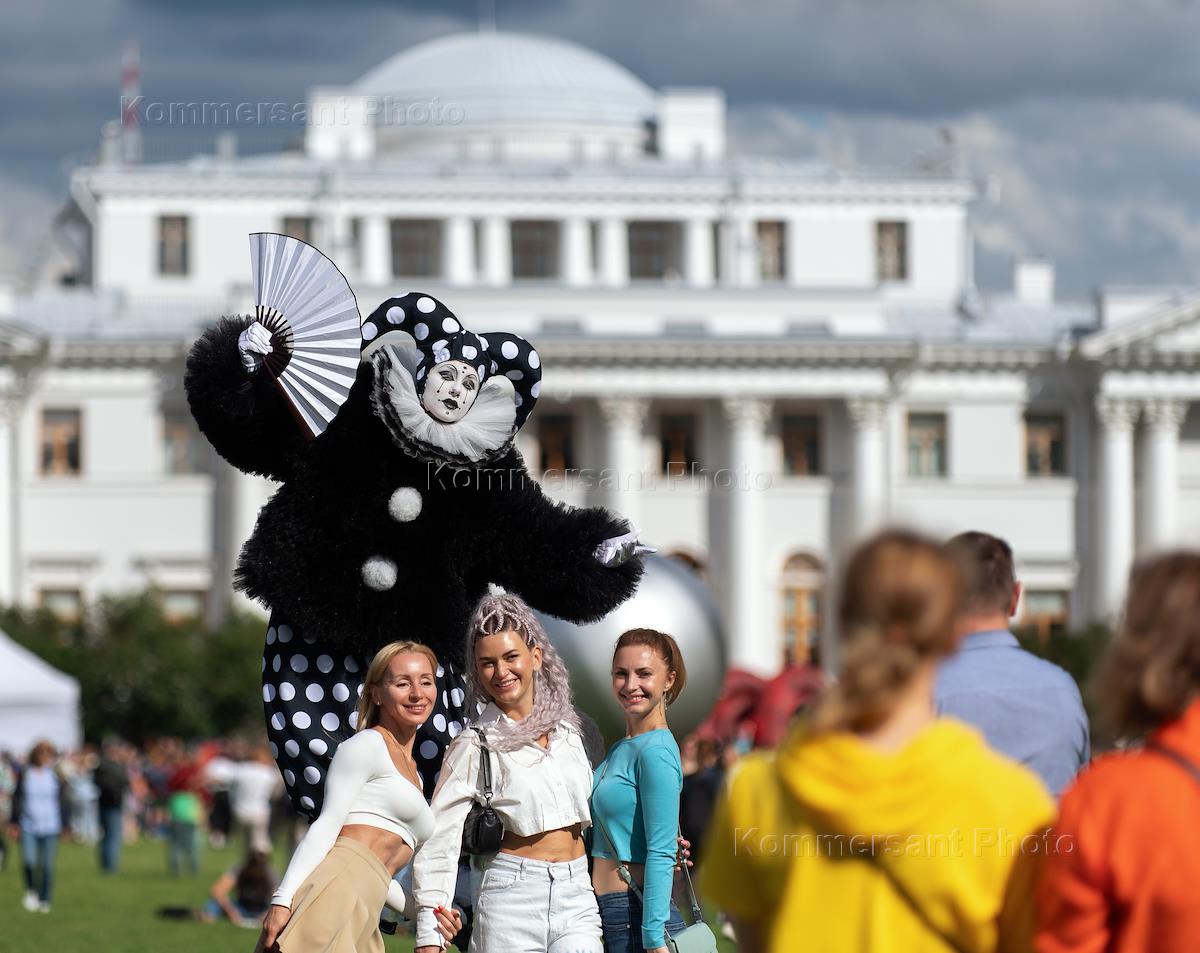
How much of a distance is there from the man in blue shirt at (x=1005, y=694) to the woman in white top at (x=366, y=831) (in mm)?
1436

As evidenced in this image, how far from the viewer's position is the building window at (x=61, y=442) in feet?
196

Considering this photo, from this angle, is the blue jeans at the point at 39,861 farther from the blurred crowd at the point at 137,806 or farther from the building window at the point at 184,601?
the building window at the point at 184,601

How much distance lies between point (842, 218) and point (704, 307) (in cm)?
655

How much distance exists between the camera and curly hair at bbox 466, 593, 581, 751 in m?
6.67

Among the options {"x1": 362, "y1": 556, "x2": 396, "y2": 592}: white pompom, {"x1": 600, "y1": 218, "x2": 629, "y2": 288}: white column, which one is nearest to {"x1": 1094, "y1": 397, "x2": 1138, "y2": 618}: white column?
{"x1": 600, "y1": 218, "x2": 629, "y2": 288}: white column

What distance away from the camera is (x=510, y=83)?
2707 inches

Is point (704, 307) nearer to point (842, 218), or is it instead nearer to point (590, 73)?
point (842, 218)

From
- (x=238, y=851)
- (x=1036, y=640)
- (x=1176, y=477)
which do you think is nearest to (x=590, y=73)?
(x=1176, y=477)

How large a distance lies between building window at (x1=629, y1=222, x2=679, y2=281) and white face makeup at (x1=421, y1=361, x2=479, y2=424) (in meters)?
55.9

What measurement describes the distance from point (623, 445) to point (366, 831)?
5184 cm

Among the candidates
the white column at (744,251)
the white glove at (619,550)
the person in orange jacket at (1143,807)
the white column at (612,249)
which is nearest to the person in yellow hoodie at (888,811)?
the person in orange jacket at (1143,807)

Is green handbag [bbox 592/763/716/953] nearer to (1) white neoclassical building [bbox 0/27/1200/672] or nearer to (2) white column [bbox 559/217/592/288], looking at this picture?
(1) white neoclassical building [bbox 0/27/1200/672]

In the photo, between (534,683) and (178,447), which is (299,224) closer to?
(178,447)

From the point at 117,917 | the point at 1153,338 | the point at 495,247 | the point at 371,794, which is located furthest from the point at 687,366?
the point at 371,794
